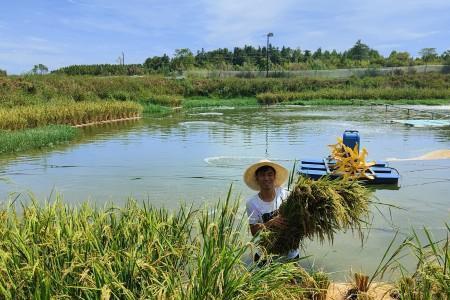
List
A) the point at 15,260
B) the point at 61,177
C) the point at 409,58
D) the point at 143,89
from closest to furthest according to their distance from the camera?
the point at 15,260 → the point at 61,177 → the point at 143,89 → the point at 409,58

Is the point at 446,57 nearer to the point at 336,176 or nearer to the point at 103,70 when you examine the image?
the point at 103,70

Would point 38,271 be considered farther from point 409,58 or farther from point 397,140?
point 409,58

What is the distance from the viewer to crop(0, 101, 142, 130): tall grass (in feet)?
50.6

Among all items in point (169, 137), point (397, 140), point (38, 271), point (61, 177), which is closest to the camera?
point (38, 271)

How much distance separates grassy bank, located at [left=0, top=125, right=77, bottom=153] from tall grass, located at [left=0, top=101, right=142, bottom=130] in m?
1.44

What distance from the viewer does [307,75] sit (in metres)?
50.9

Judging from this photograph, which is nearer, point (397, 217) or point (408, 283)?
point (408, 283)

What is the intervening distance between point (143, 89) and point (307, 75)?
21.2 meters

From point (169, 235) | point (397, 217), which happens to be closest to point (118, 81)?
point (397, 217)

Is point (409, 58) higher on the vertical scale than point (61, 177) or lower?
higher

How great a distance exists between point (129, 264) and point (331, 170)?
582 cm

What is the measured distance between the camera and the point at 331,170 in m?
7.65

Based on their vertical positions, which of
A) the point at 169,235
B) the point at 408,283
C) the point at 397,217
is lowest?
the point at 397,217

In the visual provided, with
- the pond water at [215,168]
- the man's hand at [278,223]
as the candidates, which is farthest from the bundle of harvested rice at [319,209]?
the pond water at [215,168]
